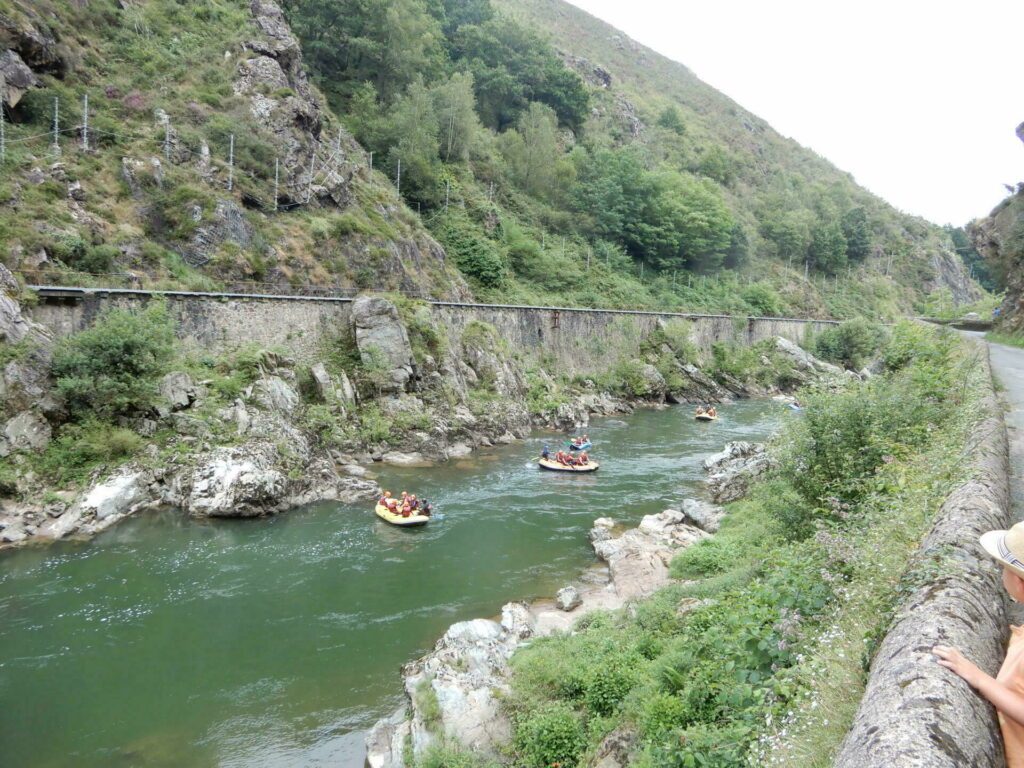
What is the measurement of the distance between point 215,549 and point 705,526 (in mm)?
14457

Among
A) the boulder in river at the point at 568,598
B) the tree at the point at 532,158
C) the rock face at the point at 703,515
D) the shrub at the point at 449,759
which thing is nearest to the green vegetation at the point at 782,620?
the shrub at the point at 449,759

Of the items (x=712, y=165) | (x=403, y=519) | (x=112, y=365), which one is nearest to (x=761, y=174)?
(x=712, y=165)

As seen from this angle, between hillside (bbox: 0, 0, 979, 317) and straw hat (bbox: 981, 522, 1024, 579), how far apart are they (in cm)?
2627

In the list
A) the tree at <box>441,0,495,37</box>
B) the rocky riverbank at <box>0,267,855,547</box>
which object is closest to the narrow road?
the rocky riverbank at <box>0,267,855,547</box>

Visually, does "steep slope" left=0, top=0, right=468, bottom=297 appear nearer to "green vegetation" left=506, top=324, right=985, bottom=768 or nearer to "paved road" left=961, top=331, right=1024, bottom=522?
"green vegetation" left=506, top=324, right=985, bottom=768

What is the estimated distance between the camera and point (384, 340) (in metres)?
28.2

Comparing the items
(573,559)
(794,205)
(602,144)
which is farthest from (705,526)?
(794,205)

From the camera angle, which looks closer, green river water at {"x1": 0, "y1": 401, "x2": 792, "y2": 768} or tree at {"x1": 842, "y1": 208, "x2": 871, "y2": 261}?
green river water at {"x1": 0, "y1": 401, "x2": 792, "y2": 768}

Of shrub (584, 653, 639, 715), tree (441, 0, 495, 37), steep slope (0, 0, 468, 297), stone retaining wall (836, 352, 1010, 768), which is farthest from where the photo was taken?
tree (441, 0, 495, 37)

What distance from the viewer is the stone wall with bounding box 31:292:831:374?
21.5 m

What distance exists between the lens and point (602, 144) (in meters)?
75.1

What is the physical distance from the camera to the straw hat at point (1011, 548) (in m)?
2.91

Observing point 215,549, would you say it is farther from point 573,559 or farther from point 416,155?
point 416,155

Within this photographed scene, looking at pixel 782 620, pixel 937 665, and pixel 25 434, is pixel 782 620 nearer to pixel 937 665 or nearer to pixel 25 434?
pixel 937 665
